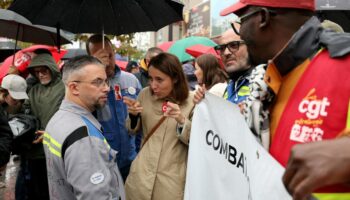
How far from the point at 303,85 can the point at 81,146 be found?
168cm

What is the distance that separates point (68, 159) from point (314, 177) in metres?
2.01

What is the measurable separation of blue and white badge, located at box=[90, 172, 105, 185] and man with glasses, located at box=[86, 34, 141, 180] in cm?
125

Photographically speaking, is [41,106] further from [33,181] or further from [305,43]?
[305,43]

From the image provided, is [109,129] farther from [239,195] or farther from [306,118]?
[306,118]

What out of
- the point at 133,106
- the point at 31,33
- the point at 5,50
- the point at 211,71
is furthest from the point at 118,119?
the point at 5,50

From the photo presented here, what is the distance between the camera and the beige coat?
11.2 feet

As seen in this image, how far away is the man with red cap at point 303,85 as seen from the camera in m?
0.94

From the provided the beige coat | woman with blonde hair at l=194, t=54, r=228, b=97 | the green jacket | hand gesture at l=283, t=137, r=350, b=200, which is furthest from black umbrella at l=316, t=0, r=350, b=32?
hand gesture at l=283, t=137, r=350, b=200

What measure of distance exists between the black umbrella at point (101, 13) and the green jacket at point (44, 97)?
955mm

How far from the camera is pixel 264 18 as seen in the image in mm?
1556

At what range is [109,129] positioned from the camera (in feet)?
12.9

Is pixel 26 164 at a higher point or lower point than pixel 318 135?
lower

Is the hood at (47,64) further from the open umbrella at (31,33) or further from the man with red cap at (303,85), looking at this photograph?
the man with red cap at (303,85)

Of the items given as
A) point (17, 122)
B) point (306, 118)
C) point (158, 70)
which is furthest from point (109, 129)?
point (306, 118)
